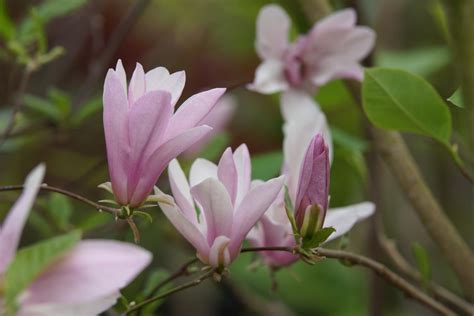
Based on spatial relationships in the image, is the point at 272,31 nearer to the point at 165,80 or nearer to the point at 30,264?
the point at 165,80

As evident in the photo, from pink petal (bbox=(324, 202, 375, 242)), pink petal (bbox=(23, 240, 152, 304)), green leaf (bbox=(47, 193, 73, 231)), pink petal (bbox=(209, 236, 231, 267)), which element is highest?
pink petal (bbox=(23, 240, 152, 304))

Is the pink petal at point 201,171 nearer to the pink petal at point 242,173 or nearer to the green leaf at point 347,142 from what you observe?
the pink petal at point 242,173

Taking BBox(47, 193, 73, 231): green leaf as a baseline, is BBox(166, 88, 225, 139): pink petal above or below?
above

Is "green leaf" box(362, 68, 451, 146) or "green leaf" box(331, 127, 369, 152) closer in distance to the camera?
"green leaf" box(362, 68, 451, 146)

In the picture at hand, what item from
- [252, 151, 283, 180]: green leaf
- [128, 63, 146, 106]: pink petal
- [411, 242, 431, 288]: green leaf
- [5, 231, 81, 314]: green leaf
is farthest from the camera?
[252, 151, 283, 180]: green leaf

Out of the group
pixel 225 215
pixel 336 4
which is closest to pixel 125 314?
pixel 225 215

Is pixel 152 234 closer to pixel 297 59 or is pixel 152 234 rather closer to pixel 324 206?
pixel 297 59

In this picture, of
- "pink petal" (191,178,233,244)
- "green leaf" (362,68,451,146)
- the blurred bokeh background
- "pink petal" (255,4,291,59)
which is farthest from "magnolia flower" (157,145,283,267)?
the blurred bokeh background

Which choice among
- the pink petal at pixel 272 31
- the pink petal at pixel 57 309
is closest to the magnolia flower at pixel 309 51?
the pink petal at pixel 272 31

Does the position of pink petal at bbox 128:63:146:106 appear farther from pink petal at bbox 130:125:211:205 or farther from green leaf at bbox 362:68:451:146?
green leaf at bbox 362:68:451:146
